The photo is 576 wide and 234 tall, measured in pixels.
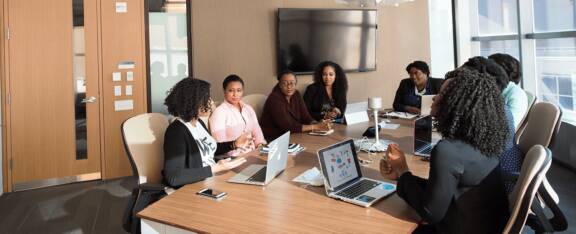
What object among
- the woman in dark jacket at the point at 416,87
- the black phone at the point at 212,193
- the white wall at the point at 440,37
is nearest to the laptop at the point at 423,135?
the black phone at the point at 212,193

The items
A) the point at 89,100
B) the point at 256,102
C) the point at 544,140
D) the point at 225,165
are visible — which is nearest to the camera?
the point at 225,165

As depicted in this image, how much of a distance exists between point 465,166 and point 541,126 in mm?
1439

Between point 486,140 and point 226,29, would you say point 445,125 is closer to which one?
point 486,140

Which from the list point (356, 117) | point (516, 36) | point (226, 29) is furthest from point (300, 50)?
point (516, 36)

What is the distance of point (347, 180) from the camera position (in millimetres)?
1759

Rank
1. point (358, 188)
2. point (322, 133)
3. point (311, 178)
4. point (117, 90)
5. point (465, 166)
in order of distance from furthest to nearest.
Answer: point (117, 90)
point (322, 133)
point (311, 178)
point (358, 188)
point (465, 166)

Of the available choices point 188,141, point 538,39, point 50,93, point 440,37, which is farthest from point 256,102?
point 440,37

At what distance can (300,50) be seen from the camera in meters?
4.99

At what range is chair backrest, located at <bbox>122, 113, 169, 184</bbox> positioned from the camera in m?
2.11

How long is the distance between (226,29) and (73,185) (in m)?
2.42

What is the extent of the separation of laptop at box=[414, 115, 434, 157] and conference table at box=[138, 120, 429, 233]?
0.47 m

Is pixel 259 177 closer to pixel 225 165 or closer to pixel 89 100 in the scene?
pixel 225 165

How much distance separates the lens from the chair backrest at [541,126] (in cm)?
235

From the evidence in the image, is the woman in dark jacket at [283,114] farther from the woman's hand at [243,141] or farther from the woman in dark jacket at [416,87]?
the woman in dark jacket at [416,87]
